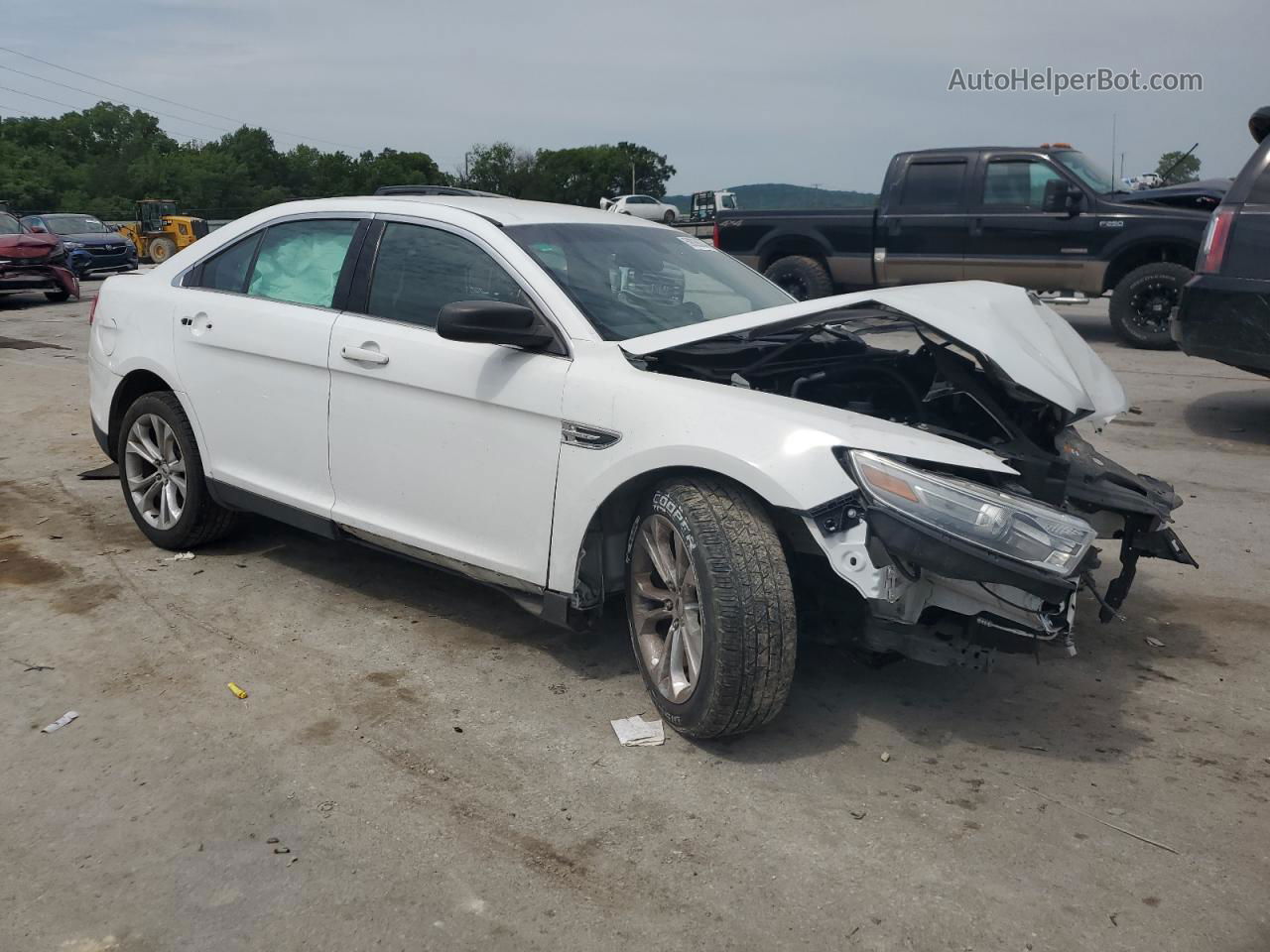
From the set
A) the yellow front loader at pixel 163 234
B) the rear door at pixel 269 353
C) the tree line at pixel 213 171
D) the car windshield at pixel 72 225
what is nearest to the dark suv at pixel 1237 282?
the rear door at pixel 269 353

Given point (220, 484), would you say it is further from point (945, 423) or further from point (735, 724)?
point (945, 423)

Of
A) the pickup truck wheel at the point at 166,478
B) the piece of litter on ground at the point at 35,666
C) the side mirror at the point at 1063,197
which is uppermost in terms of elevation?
the side mirror at the point at 1063,197

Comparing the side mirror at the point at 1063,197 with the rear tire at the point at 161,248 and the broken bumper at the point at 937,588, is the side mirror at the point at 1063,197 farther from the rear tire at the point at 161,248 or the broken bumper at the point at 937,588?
the rear tire at the point at 161,248

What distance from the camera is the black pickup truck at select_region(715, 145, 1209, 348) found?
40.0 ft

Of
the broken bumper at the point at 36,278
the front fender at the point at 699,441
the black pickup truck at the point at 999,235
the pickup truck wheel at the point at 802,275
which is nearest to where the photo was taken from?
the front fender at the point at 699,441

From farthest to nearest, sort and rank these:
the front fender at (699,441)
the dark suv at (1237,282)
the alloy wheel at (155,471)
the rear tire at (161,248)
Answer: the rear tire at (161,248) < the dark suv at (1237,282) < the alloy wheel at (155,471) < the front fender at (699,441)

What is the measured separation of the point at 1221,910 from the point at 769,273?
1181cm

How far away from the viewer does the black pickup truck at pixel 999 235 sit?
12.2 m

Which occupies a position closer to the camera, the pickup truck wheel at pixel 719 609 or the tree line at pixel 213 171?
the pickup truck wheel at pixel 719 609

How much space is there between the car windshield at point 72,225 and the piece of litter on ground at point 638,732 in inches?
1125

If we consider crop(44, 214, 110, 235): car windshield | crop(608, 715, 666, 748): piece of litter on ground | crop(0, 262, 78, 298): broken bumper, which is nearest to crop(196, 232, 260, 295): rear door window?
crop(608, 715, 666, 748): piece of litter on ground

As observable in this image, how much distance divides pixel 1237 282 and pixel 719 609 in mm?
5731

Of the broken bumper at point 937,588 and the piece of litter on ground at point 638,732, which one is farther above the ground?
the broken bumper at point 937,588

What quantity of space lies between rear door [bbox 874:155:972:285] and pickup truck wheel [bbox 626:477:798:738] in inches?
417
